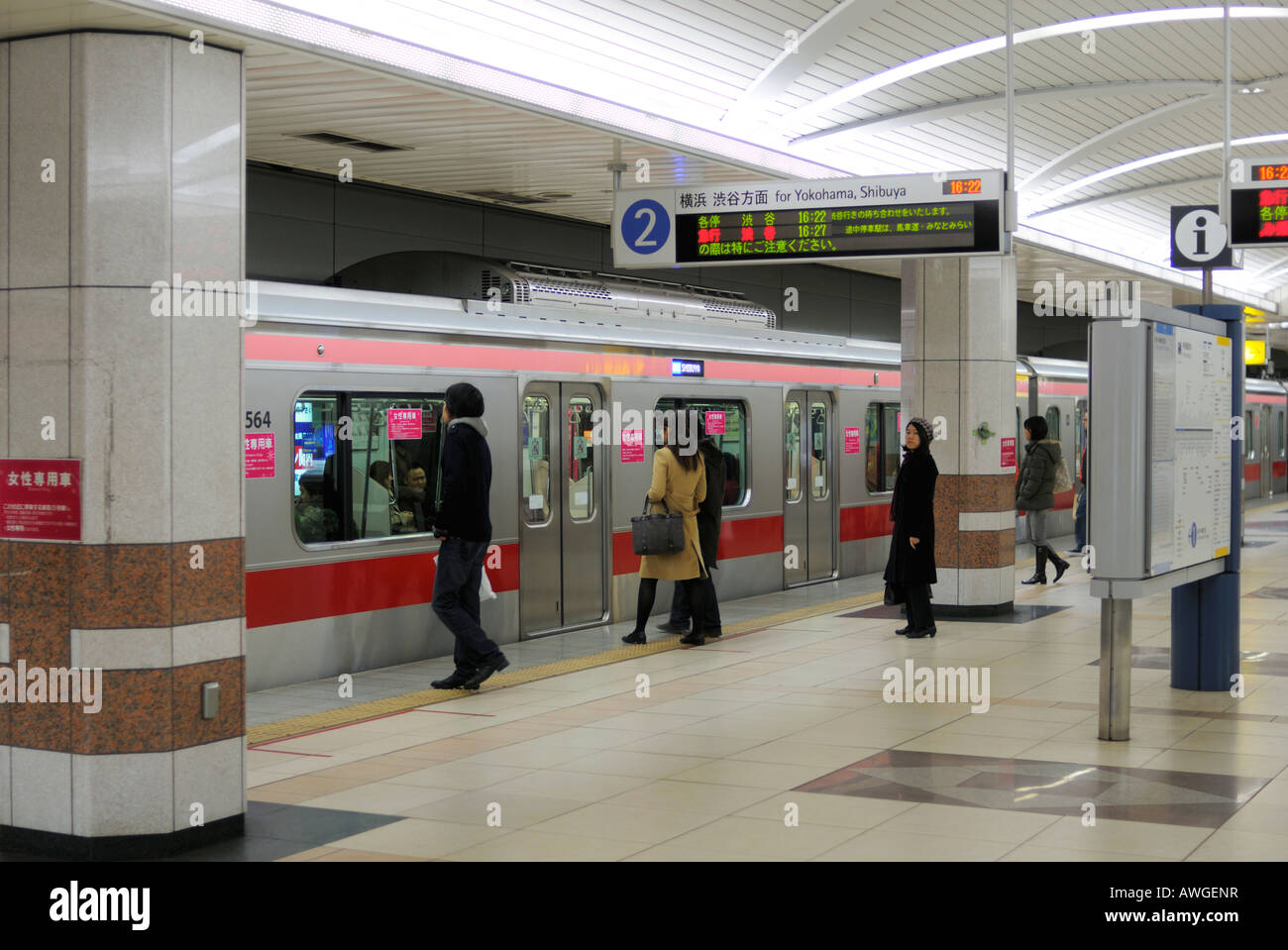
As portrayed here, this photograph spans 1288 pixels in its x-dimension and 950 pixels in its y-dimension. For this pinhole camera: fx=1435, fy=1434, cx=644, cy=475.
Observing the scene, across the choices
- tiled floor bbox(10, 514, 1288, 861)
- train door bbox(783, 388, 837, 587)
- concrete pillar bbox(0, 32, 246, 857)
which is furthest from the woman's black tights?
concrete pillar bbox(0, 32, 246, 857)

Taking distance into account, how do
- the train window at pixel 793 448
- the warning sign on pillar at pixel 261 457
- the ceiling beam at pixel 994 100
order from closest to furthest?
the warning sign on pillar at pixel 261 457 → the ceiling beam at pixel 994 100 → the train window at pixel 793 448

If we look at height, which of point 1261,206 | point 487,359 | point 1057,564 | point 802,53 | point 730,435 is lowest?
point 1057,564

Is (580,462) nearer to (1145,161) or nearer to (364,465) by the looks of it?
(364,465)

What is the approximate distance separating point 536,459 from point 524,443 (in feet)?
0.67

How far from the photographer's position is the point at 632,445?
1184 cm

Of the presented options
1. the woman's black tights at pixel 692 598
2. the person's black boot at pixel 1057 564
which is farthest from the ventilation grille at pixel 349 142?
the person's black boot at pixel 1057 564

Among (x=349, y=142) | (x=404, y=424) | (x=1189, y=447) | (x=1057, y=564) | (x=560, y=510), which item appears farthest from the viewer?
(x=1057, y=564)

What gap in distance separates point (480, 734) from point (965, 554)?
5602 mm

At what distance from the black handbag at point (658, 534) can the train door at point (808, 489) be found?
3773 millimetres

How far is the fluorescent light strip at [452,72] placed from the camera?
548cm

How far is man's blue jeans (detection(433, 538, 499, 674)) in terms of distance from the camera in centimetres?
859

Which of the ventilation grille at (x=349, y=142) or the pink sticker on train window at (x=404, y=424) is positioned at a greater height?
the ventilation grille at (x=349, y=142)

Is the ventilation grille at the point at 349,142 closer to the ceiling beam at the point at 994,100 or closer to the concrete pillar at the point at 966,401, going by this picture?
the ceiling beam at the point at 994,100

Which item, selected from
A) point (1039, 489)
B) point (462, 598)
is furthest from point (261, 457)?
point (1039, 489)
